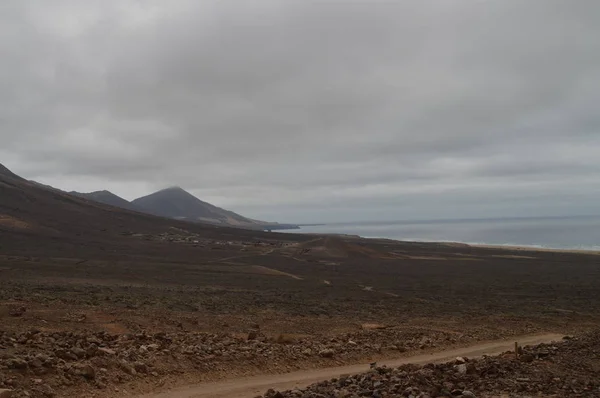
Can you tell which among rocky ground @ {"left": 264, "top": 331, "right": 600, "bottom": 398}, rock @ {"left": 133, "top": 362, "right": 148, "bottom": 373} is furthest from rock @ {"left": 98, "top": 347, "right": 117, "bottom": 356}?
rocky ground @ {"left": 264, "top": 331, "right": 600, "bottom": 398}

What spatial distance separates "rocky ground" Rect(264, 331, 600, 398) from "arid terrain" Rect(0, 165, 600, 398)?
0.63 ft

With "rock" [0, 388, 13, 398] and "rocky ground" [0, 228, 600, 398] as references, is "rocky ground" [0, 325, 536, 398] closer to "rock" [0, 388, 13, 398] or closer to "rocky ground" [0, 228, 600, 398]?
"rocky ground" [0, 228, 600, 398]

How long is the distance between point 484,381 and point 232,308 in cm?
1605

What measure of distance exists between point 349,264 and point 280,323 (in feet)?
127

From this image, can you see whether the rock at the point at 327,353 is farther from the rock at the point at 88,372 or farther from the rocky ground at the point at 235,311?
the rock at the point at 88,372

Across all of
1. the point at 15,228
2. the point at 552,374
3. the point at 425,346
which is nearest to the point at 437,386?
Result: the point at 552,374

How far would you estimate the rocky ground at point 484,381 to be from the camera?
7508 millimetres

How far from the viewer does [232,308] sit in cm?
2284

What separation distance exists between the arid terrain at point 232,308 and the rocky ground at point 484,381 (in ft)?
0.63

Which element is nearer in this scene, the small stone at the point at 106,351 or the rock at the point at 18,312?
the small stone at the point at 106,351

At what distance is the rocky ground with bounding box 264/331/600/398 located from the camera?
7.51 m

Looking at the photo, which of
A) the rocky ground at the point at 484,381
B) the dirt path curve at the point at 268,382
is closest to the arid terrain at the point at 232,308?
the rocky ground at the point at 484,381

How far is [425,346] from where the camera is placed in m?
14.3

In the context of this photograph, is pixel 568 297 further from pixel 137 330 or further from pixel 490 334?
pixel 137 330
